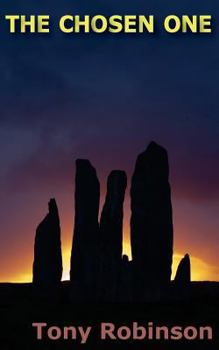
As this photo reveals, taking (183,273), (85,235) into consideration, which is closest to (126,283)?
(183,273)

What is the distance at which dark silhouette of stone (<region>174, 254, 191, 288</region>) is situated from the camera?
53281mm

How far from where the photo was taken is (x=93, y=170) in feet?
175

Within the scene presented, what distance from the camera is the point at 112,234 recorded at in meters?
53.8

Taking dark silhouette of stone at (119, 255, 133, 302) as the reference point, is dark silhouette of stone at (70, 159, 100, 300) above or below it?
above

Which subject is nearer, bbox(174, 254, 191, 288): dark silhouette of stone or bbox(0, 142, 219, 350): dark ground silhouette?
bbox(0, 142, 219, 350): dark ground silhouette

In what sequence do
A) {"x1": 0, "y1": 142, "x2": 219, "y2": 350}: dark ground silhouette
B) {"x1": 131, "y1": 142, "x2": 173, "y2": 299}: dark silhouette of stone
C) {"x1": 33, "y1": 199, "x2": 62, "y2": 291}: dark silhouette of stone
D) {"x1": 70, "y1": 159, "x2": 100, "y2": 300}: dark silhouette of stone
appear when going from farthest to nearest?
{"x1": 70, "y1": 159, "x2": 100, "y2": 300}: dark silhouette of stone → {"x1": 33, "y1": 199, "x2": 62, "y2": 291}: dark silhouette of stone → {"x1": 131, "y1": 142, "x2": 173, "y2": 299}: dark silhouette of stone → {"x1": 0, "y1": 142, "x2": 219, "y2": 350}: dark ground silhouette

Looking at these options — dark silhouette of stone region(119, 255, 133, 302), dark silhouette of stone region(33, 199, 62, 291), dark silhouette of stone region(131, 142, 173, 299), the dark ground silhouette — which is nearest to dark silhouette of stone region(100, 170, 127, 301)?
the dark ground silhouette

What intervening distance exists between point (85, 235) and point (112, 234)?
178 centimetres

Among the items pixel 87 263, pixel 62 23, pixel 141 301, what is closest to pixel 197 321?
pixel 141 301

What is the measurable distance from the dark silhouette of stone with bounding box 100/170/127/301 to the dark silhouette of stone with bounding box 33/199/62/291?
2.99 m

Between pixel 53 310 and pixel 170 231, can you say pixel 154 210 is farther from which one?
pixel 53 310

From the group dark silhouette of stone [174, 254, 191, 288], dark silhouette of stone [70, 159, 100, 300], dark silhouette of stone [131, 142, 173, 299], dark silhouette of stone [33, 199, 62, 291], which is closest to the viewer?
dark silhouette of stone [131, 142, 173, 299]

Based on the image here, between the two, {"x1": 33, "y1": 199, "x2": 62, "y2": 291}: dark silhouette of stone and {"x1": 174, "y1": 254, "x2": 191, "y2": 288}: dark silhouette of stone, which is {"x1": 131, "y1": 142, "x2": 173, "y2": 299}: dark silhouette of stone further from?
{"x1": 33, "y1": 199, "x2": 62, "y2": 291}: dark silhouette of stone

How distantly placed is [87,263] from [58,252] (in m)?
2.12
